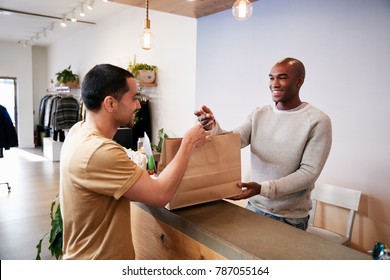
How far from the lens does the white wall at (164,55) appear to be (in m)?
4.33

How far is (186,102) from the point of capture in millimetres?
4414

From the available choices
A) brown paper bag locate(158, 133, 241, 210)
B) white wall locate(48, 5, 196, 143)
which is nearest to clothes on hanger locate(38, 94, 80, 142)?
white wall locate(48, 5, 196, 143)

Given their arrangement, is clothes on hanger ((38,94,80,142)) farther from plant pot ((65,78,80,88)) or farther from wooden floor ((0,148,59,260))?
wooden floor ((0,148,59,260))

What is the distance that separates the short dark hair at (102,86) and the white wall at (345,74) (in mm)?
1980

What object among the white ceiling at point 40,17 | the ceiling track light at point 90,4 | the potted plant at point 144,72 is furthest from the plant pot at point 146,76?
the white ceiling at point 40,17

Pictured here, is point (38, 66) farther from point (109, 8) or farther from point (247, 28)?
point (247, 28)

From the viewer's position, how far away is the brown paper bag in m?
1.23

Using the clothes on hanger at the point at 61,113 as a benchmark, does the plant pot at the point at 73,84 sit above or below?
above

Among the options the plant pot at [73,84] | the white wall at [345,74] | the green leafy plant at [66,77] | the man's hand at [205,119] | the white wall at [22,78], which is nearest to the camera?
the man's hand at [205,119]

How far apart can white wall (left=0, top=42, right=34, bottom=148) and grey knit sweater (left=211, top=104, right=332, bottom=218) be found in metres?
9.23

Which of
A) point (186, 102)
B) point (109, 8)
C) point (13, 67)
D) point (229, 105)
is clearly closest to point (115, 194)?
point (229, 105)

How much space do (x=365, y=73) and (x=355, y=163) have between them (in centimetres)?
69

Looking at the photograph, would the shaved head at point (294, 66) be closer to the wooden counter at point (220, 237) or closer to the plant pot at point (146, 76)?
the wooden counter at point (220, 237)

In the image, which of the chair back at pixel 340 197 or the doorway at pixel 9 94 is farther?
the doorway at pixel 9 94
